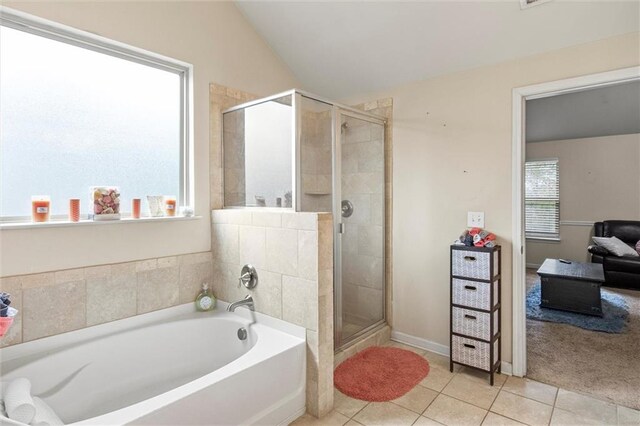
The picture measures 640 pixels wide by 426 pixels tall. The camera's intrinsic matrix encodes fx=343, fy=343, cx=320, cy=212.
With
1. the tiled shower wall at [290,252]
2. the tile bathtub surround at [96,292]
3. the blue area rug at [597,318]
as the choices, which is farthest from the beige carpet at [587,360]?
the tile bathtub surround at [96,292]

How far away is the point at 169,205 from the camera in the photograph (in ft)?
7.82

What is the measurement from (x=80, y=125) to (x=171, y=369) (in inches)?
64.0

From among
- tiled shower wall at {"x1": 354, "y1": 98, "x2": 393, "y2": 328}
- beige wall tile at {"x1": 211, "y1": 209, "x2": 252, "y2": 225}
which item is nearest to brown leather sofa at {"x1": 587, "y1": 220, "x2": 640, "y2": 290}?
tiled shower wall at {"x1": 354, "y1": 98, "x2": 393, "y2": 328}

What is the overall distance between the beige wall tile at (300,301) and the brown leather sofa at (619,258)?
4.65m

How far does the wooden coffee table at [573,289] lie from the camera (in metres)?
3.58

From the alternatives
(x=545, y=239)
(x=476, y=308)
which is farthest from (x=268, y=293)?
(x=545, y=239)

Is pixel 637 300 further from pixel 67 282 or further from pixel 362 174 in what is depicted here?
pixel 67 282

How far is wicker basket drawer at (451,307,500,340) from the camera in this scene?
238 cm

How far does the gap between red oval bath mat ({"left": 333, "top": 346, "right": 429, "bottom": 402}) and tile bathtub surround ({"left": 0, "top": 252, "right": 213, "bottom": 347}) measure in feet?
4.20

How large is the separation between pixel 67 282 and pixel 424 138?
2700 millimetres

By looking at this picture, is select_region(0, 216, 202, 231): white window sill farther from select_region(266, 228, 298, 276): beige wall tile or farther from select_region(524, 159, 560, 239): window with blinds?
select_region(524, 159, 560, 239): window with blinds

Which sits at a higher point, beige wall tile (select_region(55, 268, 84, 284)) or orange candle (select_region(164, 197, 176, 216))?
orange candle (select_region(164, 197, 176, 216))

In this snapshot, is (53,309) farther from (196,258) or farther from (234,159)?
(234,159)

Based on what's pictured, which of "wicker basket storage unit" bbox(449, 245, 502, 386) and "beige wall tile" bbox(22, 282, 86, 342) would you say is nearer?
"beige wall tile" bbox(22, 282, 86, 342)
